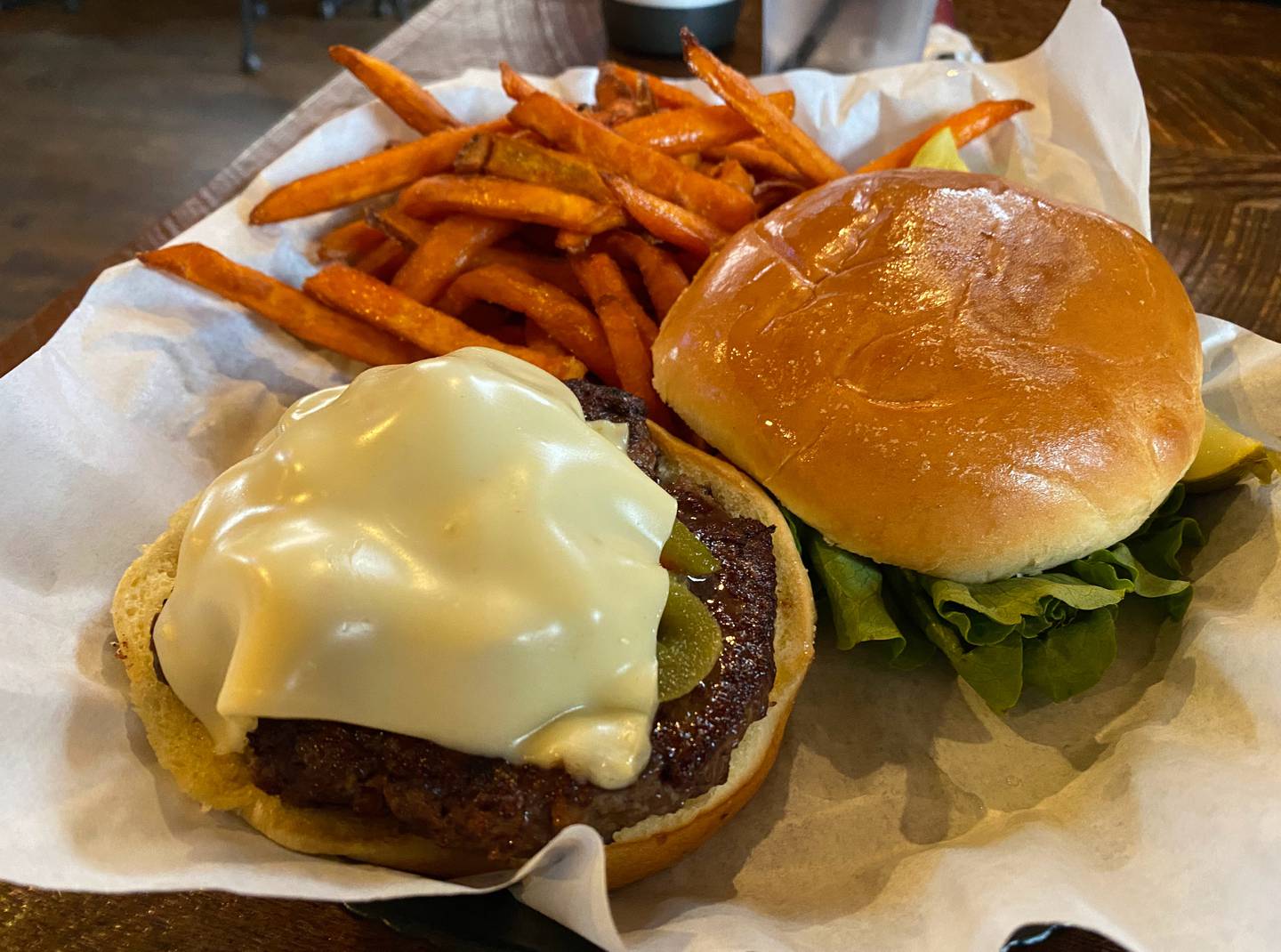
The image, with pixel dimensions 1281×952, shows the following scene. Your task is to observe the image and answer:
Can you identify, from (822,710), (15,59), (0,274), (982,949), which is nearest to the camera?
(982,949)

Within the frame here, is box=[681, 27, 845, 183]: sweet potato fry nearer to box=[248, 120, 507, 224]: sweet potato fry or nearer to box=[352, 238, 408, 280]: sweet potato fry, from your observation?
box=[248, 120, 507, 224]: sweet potato fry

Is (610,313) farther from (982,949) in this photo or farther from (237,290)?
(982,949)

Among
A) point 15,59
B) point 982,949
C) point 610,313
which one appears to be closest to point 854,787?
point 982,949

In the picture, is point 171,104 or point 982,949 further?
point 171,104

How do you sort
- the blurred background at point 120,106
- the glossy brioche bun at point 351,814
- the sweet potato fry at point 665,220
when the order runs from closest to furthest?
the glossy brioche bun at point 351,814, the sweet potato fry at point 665,220, the blurred background at point 120,106

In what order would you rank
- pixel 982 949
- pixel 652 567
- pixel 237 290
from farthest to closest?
pixel 237 290 → pixel 652 567 → pixel 982 949

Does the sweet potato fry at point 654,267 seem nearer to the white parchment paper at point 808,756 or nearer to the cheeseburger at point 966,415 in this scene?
the cheeseburger at point 966,415

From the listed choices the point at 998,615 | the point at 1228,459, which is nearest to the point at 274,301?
the point at 998,615

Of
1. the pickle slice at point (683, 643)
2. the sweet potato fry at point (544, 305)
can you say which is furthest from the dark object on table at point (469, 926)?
the sweet potato fry at point (544, 305)
